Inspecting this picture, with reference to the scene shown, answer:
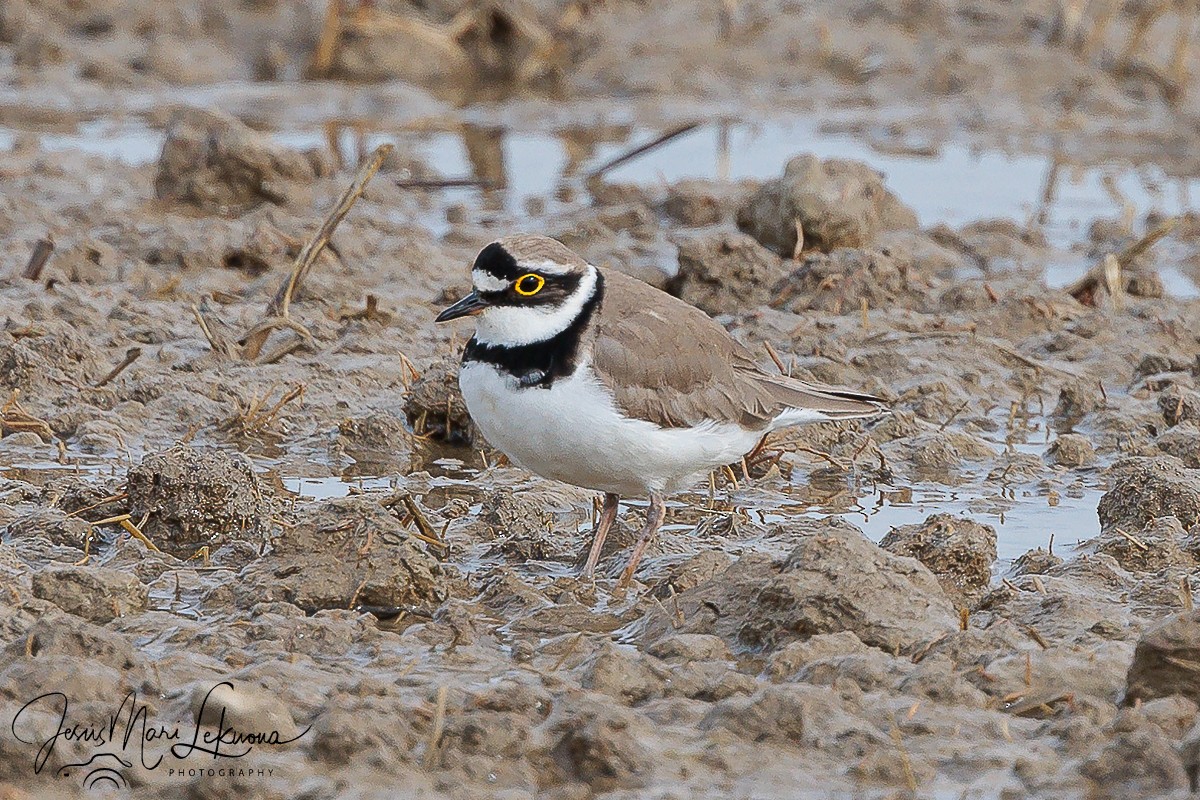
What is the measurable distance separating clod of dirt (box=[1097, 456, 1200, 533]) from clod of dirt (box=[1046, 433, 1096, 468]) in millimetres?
794

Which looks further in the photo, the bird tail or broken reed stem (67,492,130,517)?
the bird tail

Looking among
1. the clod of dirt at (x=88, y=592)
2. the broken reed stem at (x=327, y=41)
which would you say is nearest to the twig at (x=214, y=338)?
the clod of dirt at (x=88, y=592)

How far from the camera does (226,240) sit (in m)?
10.5

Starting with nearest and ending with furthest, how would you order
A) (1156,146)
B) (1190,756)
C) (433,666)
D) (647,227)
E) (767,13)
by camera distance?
(1190,756) → (433,666) → (647,227) → (1156,146) → (767,13)

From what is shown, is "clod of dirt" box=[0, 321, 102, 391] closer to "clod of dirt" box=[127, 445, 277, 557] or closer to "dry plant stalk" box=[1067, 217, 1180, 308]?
"clod of dirt" box=[127, 445, 277, 557]

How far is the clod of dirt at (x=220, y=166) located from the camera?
38.0 feet

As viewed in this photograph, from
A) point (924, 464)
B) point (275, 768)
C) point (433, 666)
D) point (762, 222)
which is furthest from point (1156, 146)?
point (275, 768)

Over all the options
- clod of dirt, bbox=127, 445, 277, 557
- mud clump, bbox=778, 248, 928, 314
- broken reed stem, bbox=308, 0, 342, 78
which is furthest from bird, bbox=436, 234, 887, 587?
broken reed stem, bbox=308, 0, 342, 78

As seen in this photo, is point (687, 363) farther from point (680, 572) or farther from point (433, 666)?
point (433, 666)

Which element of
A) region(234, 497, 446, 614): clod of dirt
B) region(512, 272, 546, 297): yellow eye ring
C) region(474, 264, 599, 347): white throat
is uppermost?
region(512, 272, 546, 297): yellow eye ring

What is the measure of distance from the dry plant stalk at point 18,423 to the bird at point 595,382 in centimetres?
248

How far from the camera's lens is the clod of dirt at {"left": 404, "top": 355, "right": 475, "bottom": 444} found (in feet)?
26.1

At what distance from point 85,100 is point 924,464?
1012cm

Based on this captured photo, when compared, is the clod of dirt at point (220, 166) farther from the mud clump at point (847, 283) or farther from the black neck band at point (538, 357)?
the black neck band at point (538, 357)
